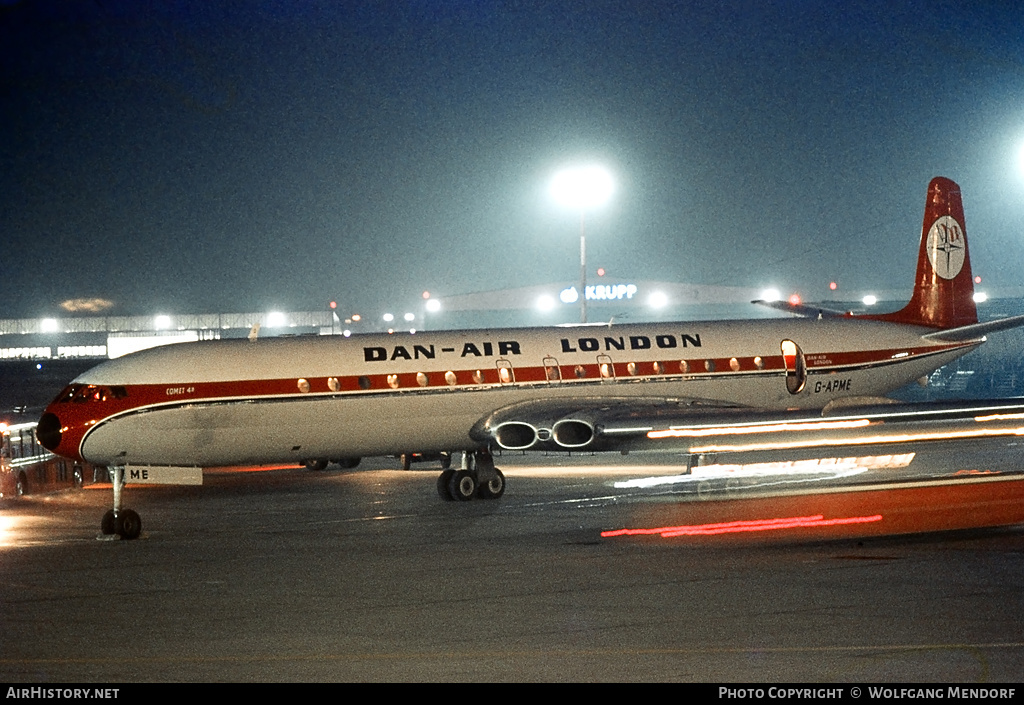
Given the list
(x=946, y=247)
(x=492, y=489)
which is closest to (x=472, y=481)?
(x=492, y=489)

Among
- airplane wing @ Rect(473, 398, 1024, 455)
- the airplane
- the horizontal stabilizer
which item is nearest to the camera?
airplane wing @ Rect(473, 398, 1024, 455)

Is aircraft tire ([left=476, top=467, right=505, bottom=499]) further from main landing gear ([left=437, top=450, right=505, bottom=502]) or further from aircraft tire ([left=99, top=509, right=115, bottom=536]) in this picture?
aircraft tire ([left=99, top=509, right=115, bottom=536])

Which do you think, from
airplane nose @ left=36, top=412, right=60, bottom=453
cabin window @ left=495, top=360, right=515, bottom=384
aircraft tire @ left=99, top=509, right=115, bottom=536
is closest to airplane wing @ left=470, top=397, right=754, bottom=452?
cabin window @ left=495, top=360, right=515, bottom=384

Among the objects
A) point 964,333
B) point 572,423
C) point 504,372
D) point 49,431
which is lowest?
point 572,423

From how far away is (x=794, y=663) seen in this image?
400 inches

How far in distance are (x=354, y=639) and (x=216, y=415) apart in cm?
1141

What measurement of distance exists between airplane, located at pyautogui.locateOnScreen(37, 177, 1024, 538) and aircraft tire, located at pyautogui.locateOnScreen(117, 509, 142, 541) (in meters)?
0.02

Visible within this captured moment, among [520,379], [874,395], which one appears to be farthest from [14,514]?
[874,395]

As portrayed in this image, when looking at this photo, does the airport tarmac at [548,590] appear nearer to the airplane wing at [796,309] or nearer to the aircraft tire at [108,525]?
the aircraft tire at [108,525]

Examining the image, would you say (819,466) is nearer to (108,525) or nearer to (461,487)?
(461,487)

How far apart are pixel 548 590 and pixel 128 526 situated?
9010 mm

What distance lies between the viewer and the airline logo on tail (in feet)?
107

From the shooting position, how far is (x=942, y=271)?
32.5 metres

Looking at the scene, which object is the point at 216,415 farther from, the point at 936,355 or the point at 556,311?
the point at 556,311
